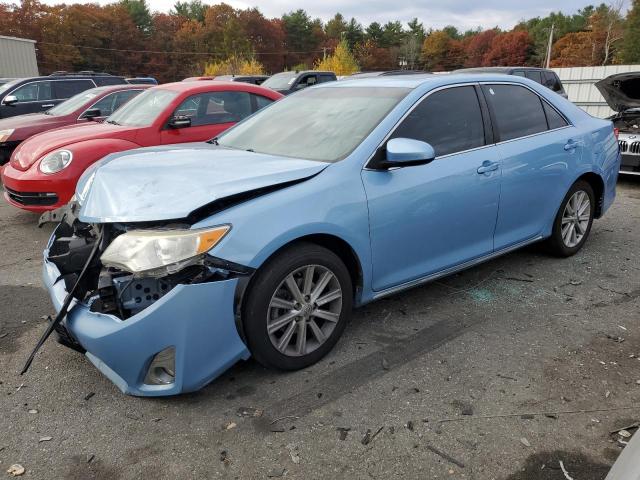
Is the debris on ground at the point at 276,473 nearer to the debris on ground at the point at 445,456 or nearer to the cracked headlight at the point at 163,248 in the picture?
the debris on ground at the point at 445,456

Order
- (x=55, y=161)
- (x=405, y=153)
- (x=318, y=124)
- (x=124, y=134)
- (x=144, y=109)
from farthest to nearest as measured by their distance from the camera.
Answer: (x=144, y=109)
(x=124, y=134)
(x=55, y=161)
(x=318, y=124)
(x=405, y=153)

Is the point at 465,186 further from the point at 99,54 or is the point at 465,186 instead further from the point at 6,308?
the point at 99,54

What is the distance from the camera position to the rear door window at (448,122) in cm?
343

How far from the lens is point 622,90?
8094mm

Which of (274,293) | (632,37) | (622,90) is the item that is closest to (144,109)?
(274,293)

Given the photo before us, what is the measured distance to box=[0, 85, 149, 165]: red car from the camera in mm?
8188

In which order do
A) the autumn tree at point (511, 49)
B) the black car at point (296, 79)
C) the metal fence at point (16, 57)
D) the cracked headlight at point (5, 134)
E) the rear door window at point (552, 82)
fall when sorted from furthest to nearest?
the autumn tree at point (511, 49) → the metal fence at point (16, 57) → the black car at point (296, 79) → the rear door window at point (552, 82) → the cracked headlight at point (5, 134)

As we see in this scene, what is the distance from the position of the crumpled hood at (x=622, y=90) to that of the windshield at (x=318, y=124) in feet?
19.7

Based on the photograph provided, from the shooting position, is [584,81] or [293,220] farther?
[584,81]

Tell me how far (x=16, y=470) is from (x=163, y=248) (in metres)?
1.13

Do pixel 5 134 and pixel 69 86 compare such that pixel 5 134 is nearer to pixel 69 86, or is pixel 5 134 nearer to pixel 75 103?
pixel 75 103

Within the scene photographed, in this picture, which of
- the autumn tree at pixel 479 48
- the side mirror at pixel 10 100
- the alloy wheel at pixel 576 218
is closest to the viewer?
the alloy wheel at pixel 576 218

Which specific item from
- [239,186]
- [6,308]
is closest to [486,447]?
[239,186]

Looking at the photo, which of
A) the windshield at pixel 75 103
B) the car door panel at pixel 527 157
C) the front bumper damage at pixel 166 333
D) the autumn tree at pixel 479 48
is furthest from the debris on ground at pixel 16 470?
the autumn tree at pixel 479 48
